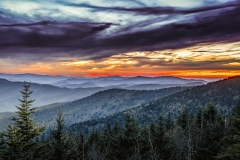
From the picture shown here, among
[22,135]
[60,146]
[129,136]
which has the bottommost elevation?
[129,136]

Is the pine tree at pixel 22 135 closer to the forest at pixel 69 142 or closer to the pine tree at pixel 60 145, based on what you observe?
the forest at pixel 69 142

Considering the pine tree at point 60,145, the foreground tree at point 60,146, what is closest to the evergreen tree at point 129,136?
the foreground tree at point 60,146

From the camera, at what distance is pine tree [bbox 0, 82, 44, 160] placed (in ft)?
57.7

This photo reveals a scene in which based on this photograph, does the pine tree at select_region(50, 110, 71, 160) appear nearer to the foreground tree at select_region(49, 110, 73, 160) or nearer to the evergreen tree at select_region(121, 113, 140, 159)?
the foreground tree at select_region(49, 110, 73, 160)

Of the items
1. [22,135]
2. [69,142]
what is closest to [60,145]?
[69,142]

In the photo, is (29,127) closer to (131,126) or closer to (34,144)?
(34,144)

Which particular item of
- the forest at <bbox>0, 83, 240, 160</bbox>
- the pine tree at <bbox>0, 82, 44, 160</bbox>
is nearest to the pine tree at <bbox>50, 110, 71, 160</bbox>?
the forest at <bbox>0, 83, 240, 160</bbox>

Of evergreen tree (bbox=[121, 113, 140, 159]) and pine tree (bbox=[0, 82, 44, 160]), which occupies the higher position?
pine tree (bbox=[0, 82, 44, 160])

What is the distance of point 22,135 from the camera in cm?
1861

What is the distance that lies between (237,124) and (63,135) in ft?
54.9

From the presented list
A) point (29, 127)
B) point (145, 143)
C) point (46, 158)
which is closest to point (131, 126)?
point (145, 143)

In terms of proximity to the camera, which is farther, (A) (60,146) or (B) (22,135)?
(A) (60,146)

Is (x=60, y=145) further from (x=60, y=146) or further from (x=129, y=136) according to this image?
(x=129, y=136)

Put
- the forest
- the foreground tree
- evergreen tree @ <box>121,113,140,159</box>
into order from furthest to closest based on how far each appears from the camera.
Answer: evergreen tree @ <box>121,113,140,159</box>
the foreground tree
the forest
